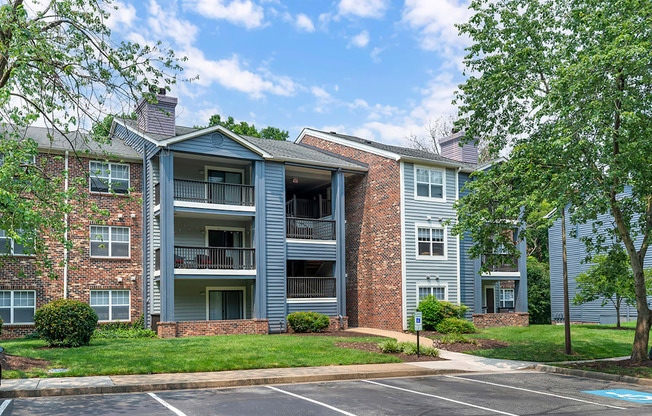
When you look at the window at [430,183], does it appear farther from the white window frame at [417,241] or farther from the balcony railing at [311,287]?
the balcony railing at [311,287]

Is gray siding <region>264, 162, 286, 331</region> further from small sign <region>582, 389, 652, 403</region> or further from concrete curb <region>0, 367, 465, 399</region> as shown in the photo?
small sign <region>582, 389, 652, 403</region>

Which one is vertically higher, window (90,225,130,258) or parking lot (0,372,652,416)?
window (90,225,130,258)

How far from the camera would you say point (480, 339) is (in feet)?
72.4

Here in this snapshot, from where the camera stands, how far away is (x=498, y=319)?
28547 millimetres

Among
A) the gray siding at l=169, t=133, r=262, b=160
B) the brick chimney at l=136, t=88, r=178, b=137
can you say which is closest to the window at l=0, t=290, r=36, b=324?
the gray siding at l=169, t=133, r=262, b=160

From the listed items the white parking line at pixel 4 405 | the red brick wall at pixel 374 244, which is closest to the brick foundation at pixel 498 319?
the red brick wall at pixel 374 244

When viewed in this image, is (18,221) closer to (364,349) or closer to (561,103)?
(364,349)

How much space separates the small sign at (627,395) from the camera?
39.1 feet

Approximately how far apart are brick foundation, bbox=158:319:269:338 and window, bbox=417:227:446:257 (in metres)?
7.73

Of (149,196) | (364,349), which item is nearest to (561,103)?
(364,349)

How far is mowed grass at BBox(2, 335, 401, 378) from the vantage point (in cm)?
1370

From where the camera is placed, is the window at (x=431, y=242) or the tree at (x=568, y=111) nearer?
the tree at (x=568, y=111)

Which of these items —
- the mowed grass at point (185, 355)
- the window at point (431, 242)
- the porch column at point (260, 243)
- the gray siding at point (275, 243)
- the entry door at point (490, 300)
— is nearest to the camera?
the mowed grass at point (185, 355)

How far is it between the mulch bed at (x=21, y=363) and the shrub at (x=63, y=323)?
2931mm
